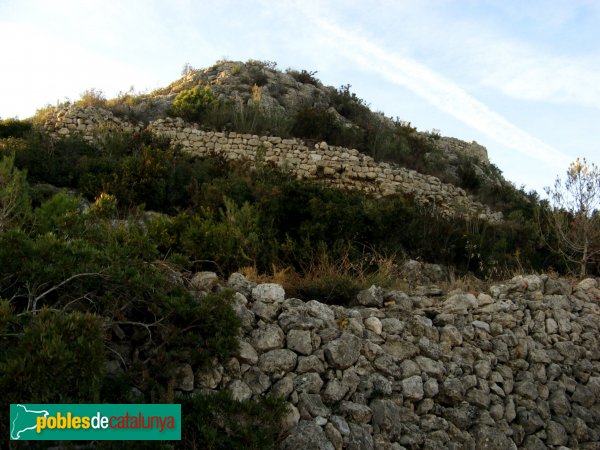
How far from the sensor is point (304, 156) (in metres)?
14.1

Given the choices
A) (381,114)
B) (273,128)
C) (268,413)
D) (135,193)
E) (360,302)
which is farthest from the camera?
(381,114)

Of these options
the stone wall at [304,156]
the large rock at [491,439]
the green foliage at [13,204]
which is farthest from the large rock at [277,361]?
the stone wall at [304,156]

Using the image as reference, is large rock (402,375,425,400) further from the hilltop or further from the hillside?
the hilltop

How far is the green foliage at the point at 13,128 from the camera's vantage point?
43.0ft

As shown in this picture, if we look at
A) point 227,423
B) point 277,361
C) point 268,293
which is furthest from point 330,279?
point 227,423

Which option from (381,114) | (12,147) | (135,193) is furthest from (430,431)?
(381,114)

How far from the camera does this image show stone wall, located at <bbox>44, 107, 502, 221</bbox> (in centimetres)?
1382

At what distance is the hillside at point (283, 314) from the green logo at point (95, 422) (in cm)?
7

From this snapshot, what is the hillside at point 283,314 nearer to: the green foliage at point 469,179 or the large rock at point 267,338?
the large rock at point 267,338

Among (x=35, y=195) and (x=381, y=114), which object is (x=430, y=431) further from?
(x=381, y=114)

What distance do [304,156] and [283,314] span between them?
928 cm

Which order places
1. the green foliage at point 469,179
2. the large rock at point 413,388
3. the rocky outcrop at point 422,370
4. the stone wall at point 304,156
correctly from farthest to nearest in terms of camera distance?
the green foliage at point 469,179 < the stone wall at point 304,156 < the large rock at point 413,388 < the rocky outcrop at point 422,370

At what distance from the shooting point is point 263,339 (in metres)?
4.85

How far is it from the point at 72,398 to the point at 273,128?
12331 mm
